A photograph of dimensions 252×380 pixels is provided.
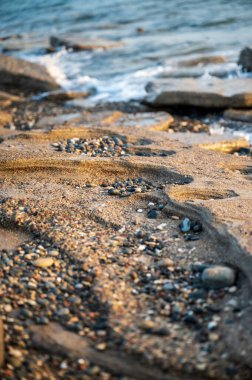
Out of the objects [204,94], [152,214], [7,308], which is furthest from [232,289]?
[204,94]

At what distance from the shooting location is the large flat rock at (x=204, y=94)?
25.0ft

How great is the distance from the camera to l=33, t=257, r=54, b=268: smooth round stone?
329 cm

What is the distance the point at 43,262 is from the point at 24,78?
6840 millimetres

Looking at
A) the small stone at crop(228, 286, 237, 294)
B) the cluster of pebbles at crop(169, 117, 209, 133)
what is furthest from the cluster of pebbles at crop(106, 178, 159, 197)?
the cluster of pebbles at crop(169, 117, 209, 133)

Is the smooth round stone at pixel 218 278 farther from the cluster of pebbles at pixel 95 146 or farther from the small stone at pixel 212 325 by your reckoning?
the cluster of pebbles at pixel 95 146

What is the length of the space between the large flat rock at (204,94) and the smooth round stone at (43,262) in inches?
193

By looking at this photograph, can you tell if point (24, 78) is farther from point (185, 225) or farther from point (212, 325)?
point (212, 325)

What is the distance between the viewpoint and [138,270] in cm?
323

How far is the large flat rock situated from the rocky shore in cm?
201

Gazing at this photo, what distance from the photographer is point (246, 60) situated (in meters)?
9.21

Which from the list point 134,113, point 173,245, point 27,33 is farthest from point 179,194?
Answer: point 27,33

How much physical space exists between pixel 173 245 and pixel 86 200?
924mm

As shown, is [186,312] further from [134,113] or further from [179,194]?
[134,113]

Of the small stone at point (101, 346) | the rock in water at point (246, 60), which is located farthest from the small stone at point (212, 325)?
the rock in water at point (246, 60)
